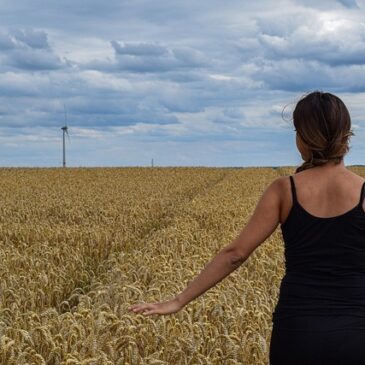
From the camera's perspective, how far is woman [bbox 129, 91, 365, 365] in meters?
3.30

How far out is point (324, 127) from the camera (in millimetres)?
3346

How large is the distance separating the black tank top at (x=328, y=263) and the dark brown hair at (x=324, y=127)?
0.21 metres

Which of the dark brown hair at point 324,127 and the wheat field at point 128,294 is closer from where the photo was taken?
the dark brown hair at point 324,127

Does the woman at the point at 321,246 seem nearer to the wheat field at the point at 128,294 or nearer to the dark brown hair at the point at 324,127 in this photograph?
the dark brown hair at the point at 324,127

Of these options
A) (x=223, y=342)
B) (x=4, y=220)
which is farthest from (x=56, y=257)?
(x=4, y=220)

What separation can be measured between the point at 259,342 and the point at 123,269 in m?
5.78

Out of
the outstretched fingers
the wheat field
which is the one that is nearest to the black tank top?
the outstretched fingers

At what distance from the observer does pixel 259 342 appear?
6.01 m

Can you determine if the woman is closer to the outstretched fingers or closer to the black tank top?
the black tank top

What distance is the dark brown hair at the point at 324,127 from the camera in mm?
3346

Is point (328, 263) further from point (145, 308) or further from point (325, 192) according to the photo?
point (145, 308)

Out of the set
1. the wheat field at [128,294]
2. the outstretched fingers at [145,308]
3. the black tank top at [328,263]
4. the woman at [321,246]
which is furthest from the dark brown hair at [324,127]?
the wheat field at [128,294]

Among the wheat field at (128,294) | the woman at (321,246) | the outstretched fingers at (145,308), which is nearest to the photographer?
the woman at (321,246)

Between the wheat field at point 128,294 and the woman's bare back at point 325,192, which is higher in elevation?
the woman's bare back at point 325,192
